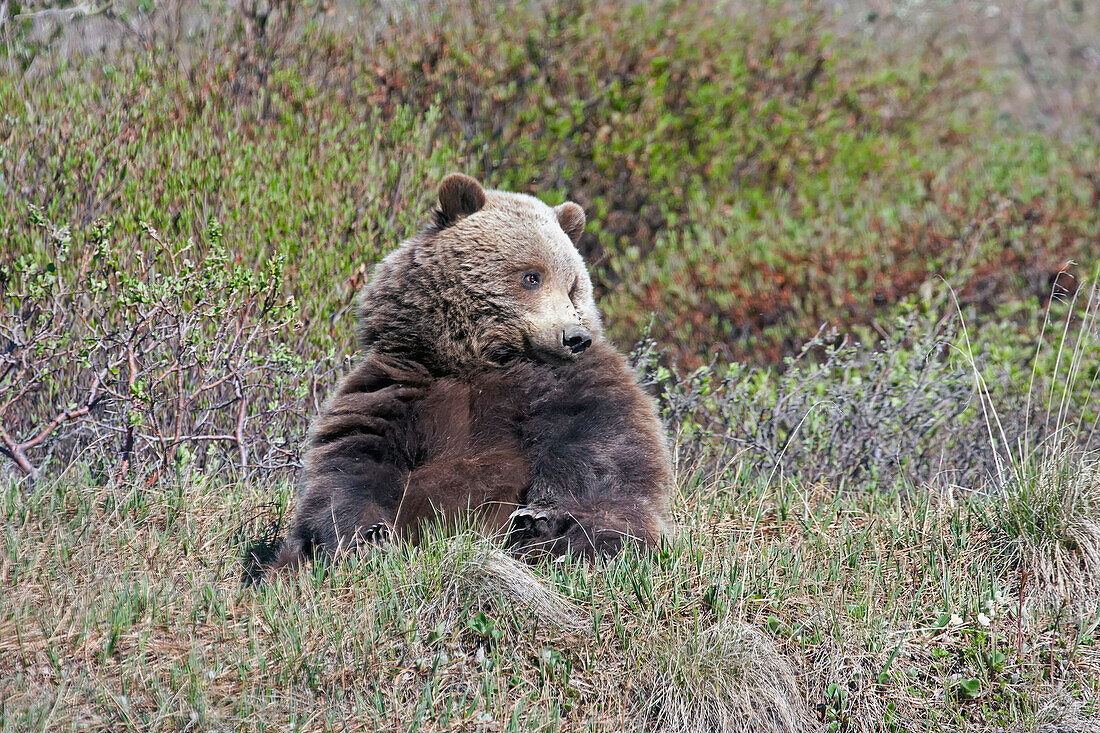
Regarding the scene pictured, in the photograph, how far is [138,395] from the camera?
4250mm

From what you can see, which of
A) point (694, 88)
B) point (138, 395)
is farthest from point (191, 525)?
point (694, 88)

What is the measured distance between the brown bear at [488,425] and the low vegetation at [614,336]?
0.15 meters

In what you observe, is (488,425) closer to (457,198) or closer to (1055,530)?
(457,198)

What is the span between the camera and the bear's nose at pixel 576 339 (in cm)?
331

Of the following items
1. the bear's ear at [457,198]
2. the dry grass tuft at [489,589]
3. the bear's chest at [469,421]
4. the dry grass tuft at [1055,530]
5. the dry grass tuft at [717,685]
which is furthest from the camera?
the bear's ear at [457,198]

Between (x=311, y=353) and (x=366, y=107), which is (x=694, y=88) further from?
(x=311, y=353)

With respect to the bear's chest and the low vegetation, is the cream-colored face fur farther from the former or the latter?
the low vegetation

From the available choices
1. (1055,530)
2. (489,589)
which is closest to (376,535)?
(489,589)

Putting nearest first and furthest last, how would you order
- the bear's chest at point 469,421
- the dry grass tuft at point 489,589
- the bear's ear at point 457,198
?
1. the dry grass tuft at point 489,589
2. the bear's chest at point 469,421
3. the bear's ear at point 457,198

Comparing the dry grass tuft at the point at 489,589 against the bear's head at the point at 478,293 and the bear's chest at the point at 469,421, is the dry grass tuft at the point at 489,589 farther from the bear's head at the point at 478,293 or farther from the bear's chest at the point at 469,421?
the bear's head at the point at 478,293

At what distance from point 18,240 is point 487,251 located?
115 inches

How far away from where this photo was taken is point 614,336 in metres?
8.16

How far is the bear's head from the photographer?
11.4ft

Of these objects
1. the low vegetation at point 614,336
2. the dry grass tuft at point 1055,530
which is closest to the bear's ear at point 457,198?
the low vegetation at point 614,336
